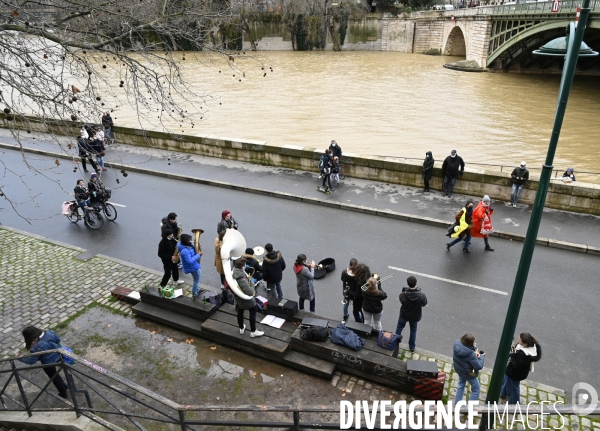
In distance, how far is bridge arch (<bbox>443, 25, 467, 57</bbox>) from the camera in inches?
2136

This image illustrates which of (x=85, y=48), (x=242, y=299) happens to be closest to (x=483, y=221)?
(x=242, y=299)

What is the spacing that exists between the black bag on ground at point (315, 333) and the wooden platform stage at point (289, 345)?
66 mm

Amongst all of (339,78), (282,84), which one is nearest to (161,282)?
(282,84)

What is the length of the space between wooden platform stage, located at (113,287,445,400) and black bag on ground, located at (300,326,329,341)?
66 mm

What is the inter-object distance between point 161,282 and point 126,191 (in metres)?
6.55

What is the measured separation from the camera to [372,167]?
1461 centimetres

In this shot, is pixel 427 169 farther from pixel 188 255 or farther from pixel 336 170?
pixel 188 255

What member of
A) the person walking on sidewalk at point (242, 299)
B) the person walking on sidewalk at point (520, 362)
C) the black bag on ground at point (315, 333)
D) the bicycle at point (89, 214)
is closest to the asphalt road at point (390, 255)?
the bicycle at point (89, 214)

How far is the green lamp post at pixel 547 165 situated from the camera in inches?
163

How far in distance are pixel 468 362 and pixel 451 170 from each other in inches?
316

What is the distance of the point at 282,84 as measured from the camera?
36438 millimetres

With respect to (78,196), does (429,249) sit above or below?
below

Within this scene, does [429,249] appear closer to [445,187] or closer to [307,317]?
[445,187]

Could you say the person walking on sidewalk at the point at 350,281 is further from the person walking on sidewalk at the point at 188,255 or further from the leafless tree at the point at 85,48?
the leafless tree at the point at 85,48
